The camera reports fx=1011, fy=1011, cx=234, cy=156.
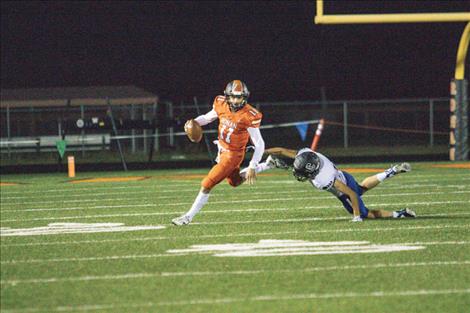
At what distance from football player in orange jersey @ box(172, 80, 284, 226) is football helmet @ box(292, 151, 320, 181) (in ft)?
1.34

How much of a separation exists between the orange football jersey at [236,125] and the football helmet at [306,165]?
626mm

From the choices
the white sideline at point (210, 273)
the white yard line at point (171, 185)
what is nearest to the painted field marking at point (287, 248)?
the white sideline at point (210, 273)

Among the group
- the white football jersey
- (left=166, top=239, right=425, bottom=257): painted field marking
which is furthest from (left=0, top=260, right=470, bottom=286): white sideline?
the white football jersey

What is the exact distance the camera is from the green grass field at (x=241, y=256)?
653cm

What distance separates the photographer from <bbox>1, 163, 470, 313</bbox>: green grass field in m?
6.53

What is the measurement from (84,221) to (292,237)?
2.83 meters

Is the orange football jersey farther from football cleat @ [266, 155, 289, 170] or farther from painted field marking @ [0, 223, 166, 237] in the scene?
painted field marking @ [0, 223, 166, 237]

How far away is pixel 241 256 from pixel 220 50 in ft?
117

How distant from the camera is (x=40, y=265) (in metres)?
8.02

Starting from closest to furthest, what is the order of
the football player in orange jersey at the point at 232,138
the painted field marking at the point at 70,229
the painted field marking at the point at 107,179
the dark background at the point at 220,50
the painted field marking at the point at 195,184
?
the painted field marking at the point at 70,229 → the football player in orange jersey at the point at 232,138 → the painted field marking at the point at 195,184 → the painted field marking at the point at 107,179 → the dark background at the point at 220,50

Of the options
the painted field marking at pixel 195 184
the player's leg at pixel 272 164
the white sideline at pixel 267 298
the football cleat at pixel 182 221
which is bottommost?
the painted field marking at pixel 195 184

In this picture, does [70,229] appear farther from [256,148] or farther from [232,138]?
[256,148]

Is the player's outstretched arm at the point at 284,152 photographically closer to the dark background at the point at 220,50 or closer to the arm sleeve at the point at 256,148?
the arm sleeve at the point at 256,148

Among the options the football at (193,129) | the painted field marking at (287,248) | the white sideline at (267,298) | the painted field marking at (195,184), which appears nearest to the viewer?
the white sideline at (267,298)
